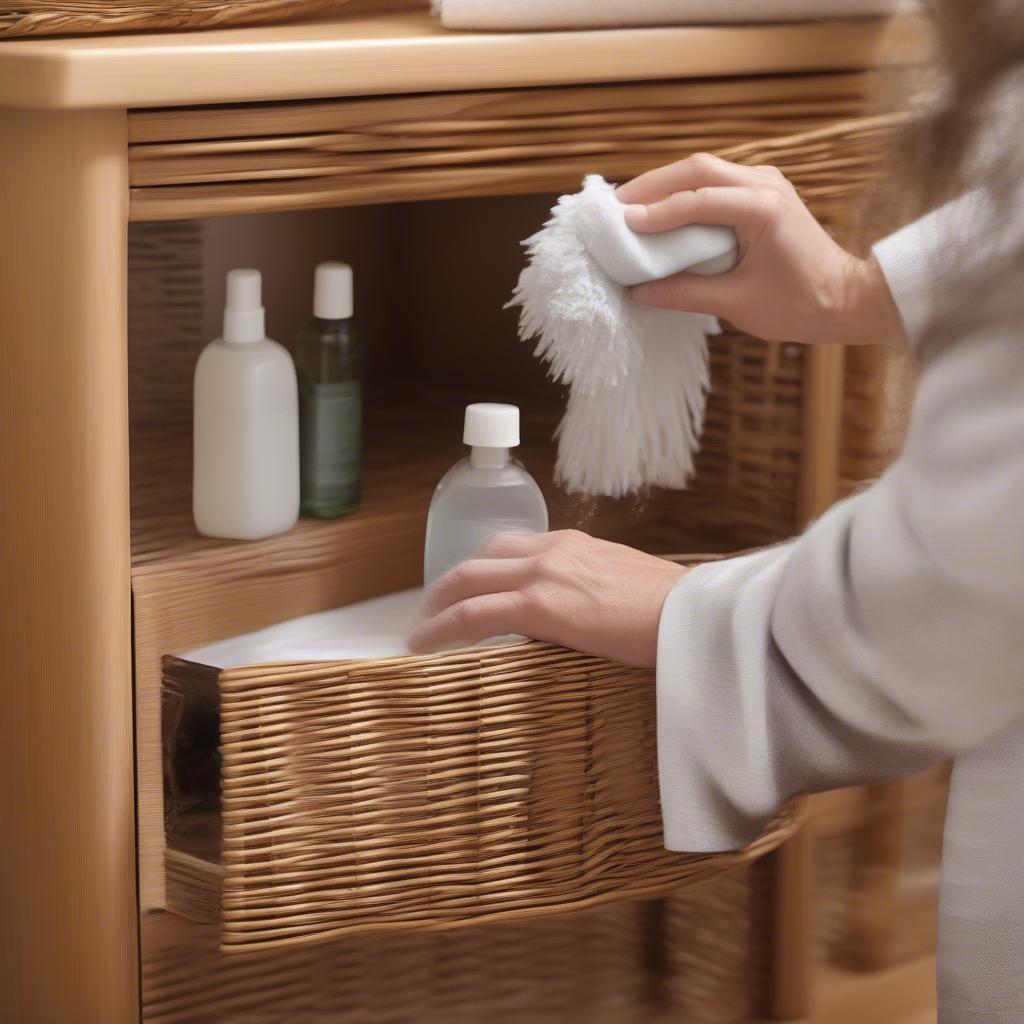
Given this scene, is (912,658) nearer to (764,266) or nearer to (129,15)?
(764,266)

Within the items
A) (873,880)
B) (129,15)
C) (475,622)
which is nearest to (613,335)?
(475,622)

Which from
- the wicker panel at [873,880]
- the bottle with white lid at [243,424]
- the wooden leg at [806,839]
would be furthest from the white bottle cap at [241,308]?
the wicker panel at [873,880]

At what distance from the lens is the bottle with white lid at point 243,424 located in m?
0.80

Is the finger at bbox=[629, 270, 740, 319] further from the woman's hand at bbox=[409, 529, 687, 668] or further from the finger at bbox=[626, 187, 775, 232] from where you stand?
the woman's hand at bbox=[409, 529, 687, 668]

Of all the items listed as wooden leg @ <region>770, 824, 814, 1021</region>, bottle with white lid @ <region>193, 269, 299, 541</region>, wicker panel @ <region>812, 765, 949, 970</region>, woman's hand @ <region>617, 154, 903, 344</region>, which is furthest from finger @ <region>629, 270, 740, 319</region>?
wicker panel @ <region>812, 765, 949, 970</region>

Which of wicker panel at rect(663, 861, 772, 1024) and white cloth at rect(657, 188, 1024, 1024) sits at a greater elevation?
white cloth at rect(657, 188, 1024, 1024)

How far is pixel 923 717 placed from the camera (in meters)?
0.65

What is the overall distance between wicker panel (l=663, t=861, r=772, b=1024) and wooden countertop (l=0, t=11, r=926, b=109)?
0.56 metres

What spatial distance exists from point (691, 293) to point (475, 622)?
0.22m

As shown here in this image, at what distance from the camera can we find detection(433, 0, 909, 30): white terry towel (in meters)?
0.76

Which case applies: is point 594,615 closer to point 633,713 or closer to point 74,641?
point 633,713

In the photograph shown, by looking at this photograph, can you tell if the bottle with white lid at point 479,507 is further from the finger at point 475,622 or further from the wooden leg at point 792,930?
the wooden leg at point 792,930

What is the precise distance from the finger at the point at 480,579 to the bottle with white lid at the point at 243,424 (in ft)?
0.40

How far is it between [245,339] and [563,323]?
19 centimetres
